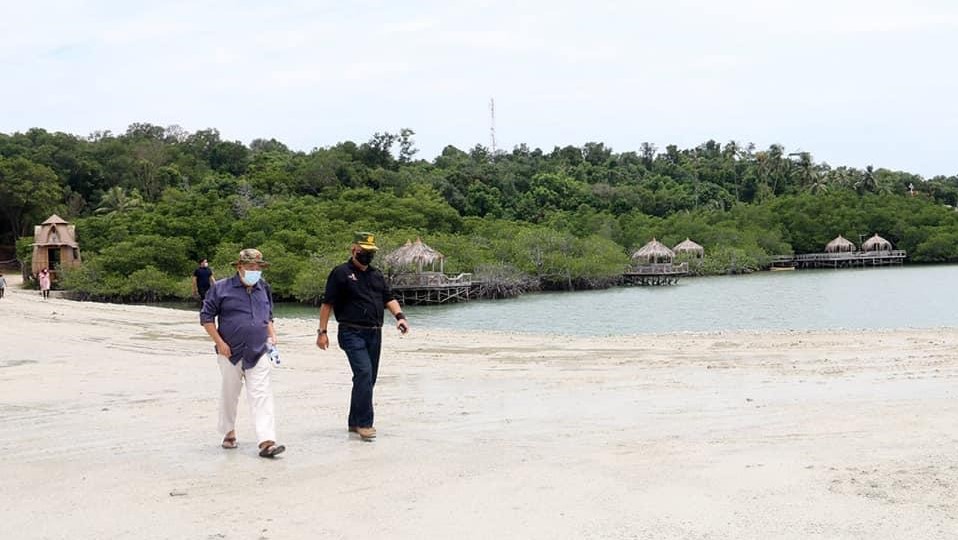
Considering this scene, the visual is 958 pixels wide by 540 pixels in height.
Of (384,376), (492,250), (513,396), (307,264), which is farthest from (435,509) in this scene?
(492,250)

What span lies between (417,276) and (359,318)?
41.6 m

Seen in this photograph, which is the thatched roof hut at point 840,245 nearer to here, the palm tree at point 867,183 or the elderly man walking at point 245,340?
the palm tree at point 867,183

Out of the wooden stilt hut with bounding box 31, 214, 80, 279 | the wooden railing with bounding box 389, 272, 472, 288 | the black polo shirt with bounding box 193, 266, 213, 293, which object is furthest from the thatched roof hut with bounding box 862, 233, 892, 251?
the black polo shirt with bounding box 193, 266, 213, 293

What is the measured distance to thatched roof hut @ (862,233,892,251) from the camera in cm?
8638

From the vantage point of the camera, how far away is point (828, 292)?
48.3 m

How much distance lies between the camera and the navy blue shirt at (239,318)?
7043 mm

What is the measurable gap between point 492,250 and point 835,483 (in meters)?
53.8

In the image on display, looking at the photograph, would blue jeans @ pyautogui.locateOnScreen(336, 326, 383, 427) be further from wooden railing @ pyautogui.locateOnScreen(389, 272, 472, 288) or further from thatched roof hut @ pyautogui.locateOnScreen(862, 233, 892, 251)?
thatched roof hut @ pyautogui.locateOnScreen(862, 233, 892, 251)

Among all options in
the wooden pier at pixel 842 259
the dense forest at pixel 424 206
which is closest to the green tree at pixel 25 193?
the dense forest at pixel 424 206

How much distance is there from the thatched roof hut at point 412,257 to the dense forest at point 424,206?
1.64m

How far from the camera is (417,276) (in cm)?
4900

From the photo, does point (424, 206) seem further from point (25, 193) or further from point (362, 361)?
point (362, 361)

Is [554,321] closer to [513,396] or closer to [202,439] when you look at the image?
[513,396]

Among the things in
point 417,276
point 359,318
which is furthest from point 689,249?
point 359,318
